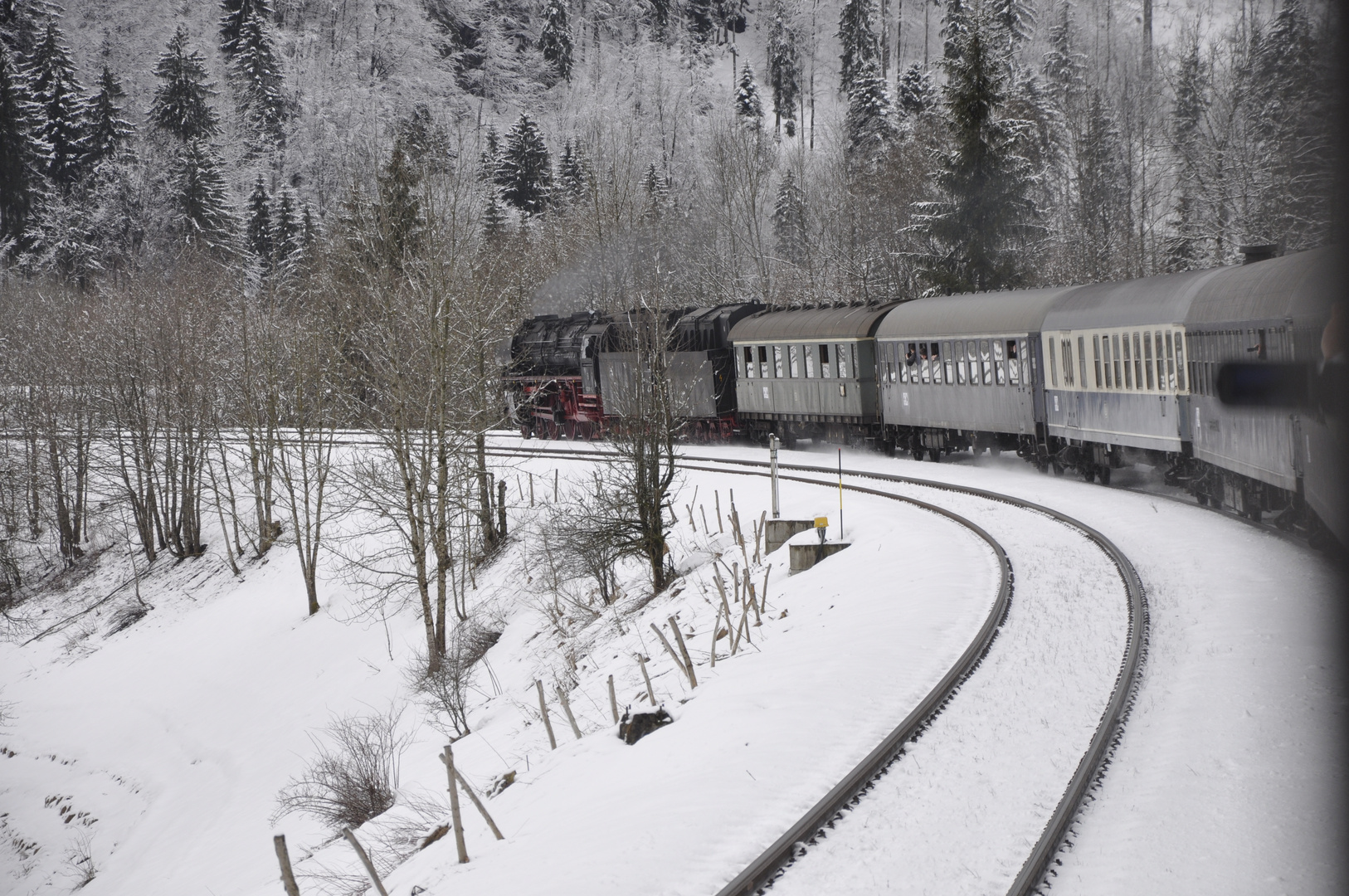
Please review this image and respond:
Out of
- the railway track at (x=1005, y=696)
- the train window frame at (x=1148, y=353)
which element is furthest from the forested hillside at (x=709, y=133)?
the railway track at (x=1005, y=696)

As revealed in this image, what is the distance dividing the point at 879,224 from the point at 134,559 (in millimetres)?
36255

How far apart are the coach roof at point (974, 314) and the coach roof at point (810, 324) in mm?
735

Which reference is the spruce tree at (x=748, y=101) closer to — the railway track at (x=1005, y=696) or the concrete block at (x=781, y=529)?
the concrete block at (x=781, y=529)

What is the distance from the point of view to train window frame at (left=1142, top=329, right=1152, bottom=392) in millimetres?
17891

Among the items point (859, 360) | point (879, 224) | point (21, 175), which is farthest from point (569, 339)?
point (21, 175)

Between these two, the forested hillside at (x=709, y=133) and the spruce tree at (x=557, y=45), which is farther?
the spruce tree at (x=557, y=45)

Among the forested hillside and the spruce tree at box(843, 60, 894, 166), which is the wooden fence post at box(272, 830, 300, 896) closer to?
the forested hillside

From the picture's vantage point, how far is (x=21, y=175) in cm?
7650

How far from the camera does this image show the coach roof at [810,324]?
28.2 m

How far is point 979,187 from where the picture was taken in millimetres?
39094

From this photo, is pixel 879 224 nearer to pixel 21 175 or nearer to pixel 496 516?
pixel 496 516

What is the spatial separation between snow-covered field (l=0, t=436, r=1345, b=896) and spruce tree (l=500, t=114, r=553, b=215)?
2513 inches

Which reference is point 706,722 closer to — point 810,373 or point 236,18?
point 810,373

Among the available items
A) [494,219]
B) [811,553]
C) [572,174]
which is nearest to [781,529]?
[811,553]
